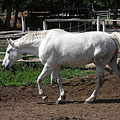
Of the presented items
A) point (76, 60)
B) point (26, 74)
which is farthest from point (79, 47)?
point (26, 74)

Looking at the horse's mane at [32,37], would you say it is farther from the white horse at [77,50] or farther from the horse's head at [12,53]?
the horse's head at [12,53]

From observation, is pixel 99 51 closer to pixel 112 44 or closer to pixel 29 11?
pixel 112 44

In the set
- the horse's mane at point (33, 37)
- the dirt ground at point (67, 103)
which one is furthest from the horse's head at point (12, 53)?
the dirt ground at point (67, 103)

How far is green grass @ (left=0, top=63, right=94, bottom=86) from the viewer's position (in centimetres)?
1147

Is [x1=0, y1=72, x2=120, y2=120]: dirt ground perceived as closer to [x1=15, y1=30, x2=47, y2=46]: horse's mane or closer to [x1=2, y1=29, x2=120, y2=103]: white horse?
[x1=2, y1=29, x2=120, y2=103]: white horse

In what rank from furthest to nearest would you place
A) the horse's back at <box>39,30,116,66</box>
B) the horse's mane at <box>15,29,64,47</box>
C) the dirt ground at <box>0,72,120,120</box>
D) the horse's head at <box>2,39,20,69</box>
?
the horse's head at <box>2,39,20,69</box> → the horse's mane at <box>15,29,64,47</box> → the horse's back at <box>39,30,116,66</box> → the dirt ground at <box>0,72,120,120</box>

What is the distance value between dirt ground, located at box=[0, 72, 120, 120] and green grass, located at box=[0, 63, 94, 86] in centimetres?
60

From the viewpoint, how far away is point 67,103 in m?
8.78

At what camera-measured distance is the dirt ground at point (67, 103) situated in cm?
709

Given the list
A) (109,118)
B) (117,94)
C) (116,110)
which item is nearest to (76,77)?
(117,94)

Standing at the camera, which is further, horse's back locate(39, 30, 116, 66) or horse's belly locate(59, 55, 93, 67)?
horse's belly locate(59, 55, 93, 67)

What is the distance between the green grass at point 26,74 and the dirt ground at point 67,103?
23.5 inches

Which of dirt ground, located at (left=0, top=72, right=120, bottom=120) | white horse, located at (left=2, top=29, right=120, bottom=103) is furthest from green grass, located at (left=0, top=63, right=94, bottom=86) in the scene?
white horse, located at (left=2, top=29, right=120, bottom=103)

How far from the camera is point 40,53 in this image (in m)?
8.80
